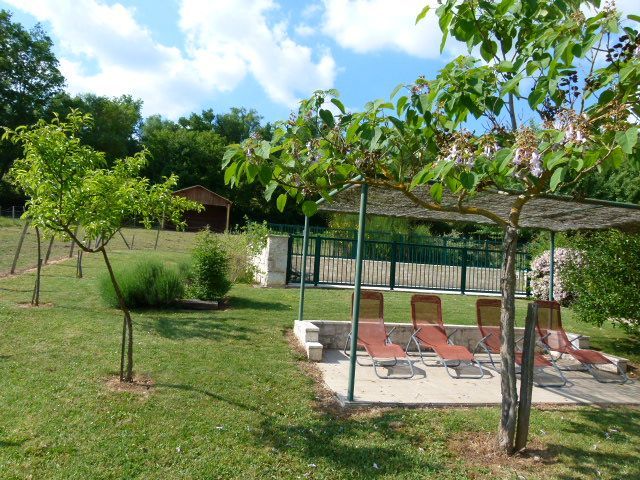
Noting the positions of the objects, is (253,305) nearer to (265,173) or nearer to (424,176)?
(265,173)

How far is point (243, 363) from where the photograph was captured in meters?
6.96

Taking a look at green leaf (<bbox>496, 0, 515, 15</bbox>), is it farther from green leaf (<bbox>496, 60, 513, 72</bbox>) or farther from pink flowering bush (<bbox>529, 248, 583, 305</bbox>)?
pink flowering bush (<bbox>529, 248, 583, 305</bbox>)

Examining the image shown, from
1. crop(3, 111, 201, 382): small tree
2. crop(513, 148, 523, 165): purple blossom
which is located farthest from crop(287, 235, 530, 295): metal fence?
crop(513, 148, 523, 165): purple blossom

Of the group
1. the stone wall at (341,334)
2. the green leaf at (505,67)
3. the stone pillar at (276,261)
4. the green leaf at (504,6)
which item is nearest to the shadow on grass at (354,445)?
the stone wall at (341,334)

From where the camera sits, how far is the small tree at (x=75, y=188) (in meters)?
5.39

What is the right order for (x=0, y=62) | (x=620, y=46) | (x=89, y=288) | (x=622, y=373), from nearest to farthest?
(x=620, y=46) → (x=622, y=373) → (x=89, y=288) → (x=0, y=62)

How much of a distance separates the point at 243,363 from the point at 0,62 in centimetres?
4876

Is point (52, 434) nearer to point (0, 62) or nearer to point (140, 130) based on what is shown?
point (0, 62)

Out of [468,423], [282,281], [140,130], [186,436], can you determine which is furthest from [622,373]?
[140,130]

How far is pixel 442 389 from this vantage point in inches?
265

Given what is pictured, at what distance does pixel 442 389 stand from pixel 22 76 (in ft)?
173

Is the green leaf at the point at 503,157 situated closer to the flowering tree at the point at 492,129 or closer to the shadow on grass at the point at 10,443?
the flowering tree at the point at 492,129

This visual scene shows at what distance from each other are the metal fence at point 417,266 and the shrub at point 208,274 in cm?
548

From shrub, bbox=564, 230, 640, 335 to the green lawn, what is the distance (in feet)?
9.15
